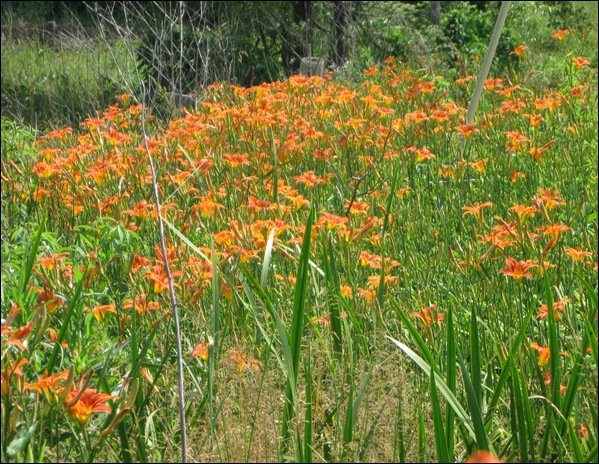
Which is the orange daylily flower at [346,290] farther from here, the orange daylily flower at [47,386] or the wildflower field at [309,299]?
the orange daylily flower at [47,386]

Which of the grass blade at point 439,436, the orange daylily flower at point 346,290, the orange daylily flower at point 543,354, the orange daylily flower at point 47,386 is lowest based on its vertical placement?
the orange daylily flower at point 543,354

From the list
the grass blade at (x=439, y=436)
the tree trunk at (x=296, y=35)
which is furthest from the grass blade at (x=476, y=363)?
the tree trunk at (x=296, y=35)

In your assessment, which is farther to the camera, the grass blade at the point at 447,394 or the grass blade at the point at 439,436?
the grass blade at the point at 447,394

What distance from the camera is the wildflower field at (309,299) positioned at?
1601 mm

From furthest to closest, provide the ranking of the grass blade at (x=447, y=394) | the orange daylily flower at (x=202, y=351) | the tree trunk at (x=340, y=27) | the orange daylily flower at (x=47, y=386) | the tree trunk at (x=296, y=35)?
the tree trunk at (x=296, y=35) < the tree trunk at (x=340, y=27) < the orange daylily flower at (x=202, y=351) < the grass blade at (x=447, y=394) < the orange daylily flower at (x=47, y=386)

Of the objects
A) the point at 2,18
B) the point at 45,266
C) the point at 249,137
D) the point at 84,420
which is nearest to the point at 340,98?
the point at 249,137

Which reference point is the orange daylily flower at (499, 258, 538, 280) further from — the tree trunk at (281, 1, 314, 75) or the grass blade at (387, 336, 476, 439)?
the tree trunk at (281, 1, 314, 75)

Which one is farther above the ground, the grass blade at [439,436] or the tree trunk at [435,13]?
the tree trunk at [435,13]

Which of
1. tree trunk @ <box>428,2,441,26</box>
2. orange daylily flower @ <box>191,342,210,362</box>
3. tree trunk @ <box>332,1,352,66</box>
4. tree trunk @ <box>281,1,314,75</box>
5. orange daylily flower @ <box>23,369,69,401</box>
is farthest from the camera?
tree trunk @ <box>428,2,441,26</box>

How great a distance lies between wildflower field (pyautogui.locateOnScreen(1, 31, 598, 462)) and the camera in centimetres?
160

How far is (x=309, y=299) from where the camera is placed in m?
2.42

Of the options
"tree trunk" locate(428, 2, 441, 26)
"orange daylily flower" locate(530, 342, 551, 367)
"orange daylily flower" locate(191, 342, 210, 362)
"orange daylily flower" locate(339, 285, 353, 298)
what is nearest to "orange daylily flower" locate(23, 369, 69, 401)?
"orange daylily flower" locate(191, 342, 210, 362)

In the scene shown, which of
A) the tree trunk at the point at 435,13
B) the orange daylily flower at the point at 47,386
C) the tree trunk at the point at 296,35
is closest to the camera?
the orange daylily flower at the point at 47,386

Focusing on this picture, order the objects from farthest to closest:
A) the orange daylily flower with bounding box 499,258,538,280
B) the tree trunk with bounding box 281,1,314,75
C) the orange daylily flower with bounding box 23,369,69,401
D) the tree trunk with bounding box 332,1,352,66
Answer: the tree trunk with bounding box 281,1,314,75
the tree trunk with bounding box 332,1,352,66
the orange daylily flower with bounding box 499,258,538,280
the orange daylily flower with bounding box 23,369,69,401
